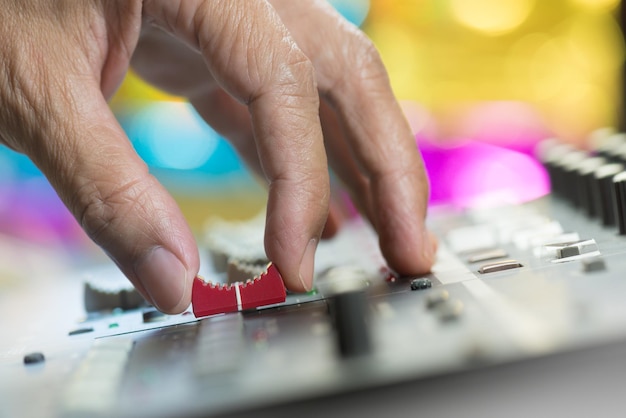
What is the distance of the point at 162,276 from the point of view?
27.1 inches

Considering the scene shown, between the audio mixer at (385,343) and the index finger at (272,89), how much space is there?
0.09m

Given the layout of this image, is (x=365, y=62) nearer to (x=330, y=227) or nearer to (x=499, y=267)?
(x=330, y=227)

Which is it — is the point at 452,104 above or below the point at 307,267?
above

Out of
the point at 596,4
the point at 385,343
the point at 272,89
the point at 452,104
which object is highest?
the point at 596,4

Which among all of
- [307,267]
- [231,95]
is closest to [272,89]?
[231,95]

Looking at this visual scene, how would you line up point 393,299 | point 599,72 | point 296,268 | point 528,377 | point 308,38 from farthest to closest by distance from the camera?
point 599,72
point 308,38
point 296,268
point 393,299
point 528,377

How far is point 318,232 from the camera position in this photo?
799 millimetres

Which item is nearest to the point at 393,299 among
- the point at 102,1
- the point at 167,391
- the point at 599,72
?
the point at 167,391

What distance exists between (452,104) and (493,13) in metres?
0.35

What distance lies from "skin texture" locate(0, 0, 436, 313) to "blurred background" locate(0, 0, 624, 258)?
5.42ft

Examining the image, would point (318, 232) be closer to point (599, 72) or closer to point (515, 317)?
point (515, 317)

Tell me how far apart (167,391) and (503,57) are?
249 cm

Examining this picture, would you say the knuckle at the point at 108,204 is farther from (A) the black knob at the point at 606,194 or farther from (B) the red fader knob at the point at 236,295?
(A) the black knob at the point at 606,194

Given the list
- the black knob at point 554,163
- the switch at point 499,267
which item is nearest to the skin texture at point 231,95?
the switch at point 499,267
